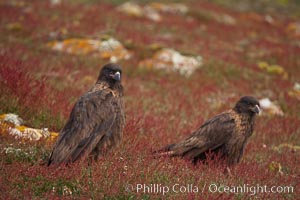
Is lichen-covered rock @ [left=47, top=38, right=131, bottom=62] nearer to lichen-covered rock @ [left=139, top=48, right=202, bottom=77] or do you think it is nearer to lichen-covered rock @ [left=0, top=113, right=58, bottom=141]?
lichen-covered rock @ [left=139, top=48, right=202, bottom=77]

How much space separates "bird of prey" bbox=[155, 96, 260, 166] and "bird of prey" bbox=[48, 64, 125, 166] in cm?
124

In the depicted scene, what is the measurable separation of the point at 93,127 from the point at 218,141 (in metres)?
2.55

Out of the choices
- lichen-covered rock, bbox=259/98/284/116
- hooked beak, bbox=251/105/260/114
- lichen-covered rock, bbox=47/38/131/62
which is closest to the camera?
hooked beak, bbox=251/105/260/114

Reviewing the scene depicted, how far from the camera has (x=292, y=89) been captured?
647 inches

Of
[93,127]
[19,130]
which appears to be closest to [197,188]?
[93,127]

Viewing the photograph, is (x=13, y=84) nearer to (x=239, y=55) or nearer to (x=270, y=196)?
(x=270, y=196)

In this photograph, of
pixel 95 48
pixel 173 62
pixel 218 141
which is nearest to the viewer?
pixel 218 141

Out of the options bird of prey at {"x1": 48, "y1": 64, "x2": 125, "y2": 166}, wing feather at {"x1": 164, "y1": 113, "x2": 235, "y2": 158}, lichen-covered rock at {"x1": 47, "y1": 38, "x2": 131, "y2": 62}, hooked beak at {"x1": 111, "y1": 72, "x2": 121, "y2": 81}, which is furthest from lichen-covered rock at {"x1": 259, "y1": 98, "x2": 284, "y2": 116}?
bird of prey at {"x1": 48, "y1": 64, "x2": 125, "y2": 166}

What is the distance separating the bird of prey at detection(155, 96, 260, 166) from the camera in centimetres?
846

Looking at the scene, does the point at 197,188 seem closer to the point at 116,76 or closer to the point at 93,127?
the point at 93,127

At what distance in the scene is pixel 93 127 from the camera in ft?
23.6

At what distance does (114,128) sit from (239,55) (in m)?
14.4

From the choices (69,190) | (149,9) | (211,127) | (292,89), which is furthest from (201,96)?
(149,9)

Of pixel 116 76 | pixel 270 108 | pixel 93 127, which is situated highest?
pixel 116 76
